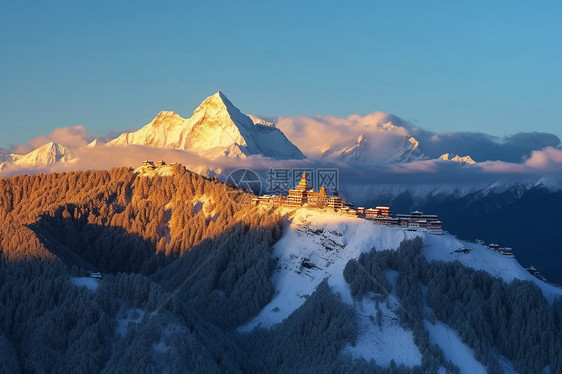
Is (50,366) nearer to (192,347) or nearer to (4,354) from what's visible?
(4,354)

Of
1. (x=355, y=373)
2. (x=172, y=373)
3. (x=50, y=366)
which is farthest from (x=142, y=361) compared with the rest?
(x=355, y=373)

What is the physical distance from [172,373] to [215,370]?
11.3 metres

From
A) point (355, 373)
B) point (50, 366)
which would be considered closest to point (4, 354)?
point (50, 366)

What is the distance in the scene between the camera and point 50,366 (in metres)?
199

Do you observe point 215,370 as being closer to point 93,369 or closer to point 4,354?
point 93,369

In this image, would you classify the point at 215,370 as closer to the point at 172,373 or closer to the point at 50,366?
the point at 172,373

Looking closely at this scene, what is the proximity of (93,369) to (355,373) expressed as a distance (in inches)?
2218

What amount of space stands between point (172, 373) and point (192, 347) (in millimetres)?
9061

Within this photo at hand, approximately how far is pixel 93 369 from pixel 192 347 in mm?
21486

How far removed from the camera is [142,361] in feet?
634

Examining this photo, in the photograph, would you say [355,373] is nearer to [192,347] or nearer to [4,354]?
[192,347]

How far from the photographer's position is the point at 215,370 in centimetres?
19988

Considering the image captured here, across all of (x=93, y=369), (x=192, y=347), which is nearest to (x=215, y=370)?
(x=192, y=347)

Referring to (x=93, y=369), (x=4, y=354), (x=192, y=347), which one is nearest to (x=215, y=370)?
(x=192, y=347)
